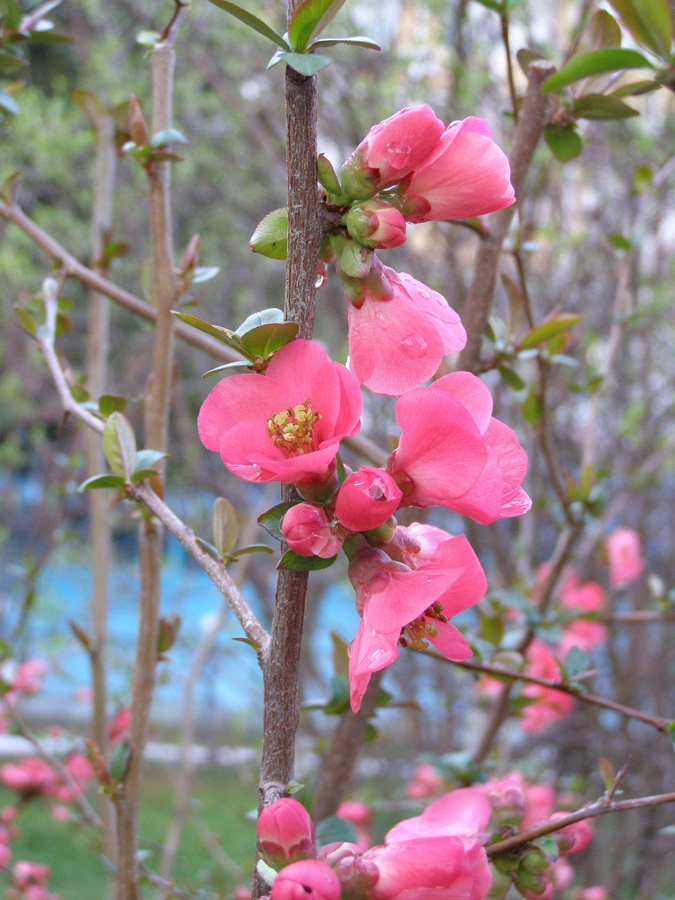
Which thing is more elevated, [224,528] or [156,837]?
[224,528]

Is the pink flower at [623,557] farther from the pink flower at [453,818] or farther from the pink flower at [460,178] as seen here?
the pink flower at [460,178]

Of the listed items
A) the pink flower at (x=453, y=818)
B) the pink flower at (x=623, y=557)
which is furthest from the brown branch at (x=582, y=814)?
the pink flower at (x=623, y=557)

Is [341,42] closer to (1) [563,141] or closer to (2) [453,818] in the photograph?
(1) [563,141]

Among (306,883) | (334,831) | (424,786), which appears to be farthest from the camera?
(424,786)

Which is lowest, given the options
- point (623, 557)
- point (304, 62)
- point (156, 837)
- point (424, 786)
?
point (156, 837)

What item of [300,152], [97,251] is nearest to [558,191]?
[97,251]

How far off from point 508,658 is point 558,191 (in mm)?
2261

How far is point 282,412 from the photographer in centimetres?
42

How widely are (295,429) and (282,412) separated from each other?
0.05 ft

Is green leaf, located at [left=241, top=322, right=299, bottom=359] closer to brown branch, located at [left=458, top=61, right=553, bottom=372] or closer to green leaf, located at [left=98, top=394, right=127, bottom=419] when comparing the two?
green leaf, located at [left=98, top=394, right=127, bottom=419]

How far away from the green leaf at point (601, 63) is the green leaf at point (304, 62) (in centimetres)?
15

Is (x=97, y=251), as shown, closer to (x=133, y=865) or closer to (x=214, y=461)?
(x=133, y=865)

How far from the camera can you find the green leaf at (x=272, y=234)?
1.41ft

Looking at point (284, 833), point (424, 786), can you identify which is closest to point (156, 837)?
point (424, 786)
